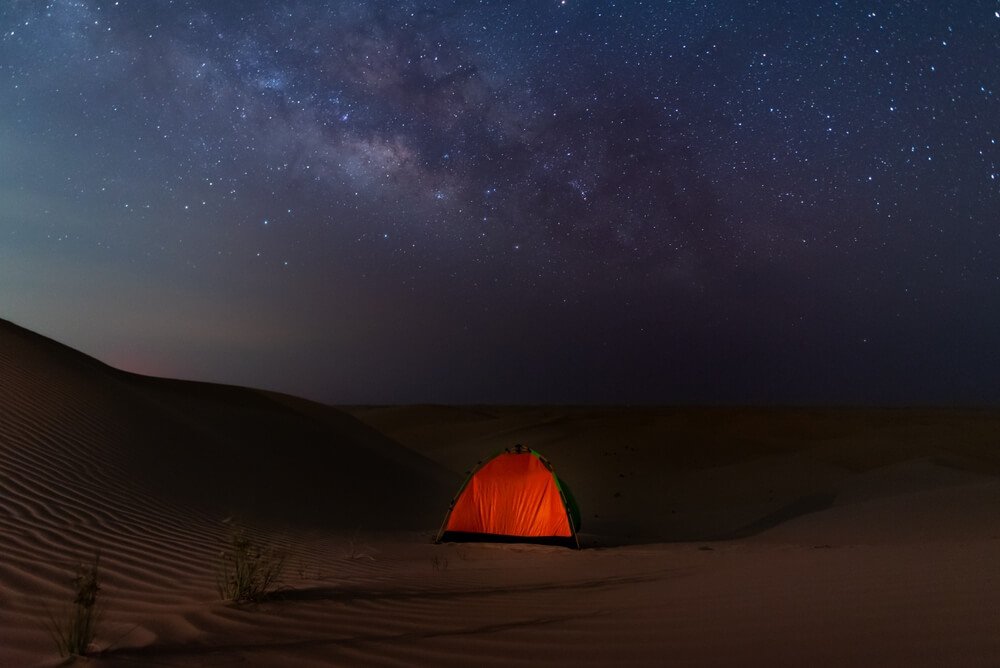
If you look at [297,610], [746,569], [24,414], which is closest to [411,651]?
[297,610]

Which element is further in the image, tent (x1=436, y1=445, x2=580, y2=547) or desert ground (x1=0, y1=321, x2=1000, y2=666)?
tent (x1=436, y1=445, x2=580, y2=547)

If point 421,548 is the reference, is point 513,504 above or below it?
above

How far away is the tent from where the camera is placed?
517 inches

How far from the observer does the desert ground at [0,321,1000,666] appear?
3639mm

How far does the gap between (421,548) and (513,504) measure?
9.12 feet

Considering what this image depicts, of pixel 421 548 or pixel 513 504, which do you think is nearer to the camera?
pixel 421 548

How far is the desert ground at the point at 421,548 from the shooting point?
11.9ft

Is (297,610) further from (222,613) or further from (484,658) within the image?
(484,658)

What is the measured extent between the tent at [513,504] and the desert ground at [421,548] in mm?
657

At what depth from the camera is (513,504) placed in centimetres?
1391

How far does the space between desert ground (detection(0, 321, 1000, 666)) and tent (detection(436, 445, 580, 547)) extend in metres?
0.66

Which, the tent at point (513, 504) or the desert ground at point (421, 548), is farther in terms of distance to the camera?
the tent at point (513, 504)

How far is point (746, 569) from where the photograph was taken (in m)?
6.86

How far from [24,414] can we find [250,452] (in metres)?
5.83
